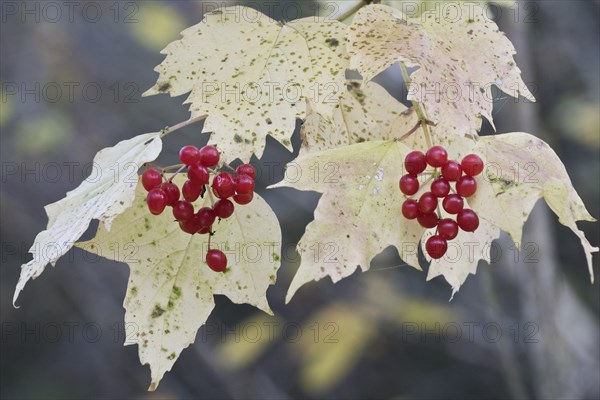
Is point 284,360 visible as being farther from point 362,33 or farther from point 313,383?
point 362,33

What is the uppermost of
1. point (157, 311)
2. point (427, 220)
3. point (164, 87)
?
point (164, 87)

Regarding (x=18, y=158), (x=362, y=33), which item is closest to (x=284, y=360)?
(x=18, y=158)

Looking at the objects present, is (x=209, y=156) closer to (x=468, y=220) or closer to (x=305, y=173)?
(x=305, y=173)

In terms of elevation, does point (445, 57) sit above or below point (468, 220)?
above

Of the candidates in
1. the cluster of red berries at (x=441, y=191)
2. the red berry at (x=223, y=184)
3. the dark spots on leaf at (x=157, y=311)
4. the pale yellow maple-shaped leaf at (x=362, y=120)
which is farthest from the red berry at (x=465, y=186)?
the dark spots on leaf at (x=157, y=311)


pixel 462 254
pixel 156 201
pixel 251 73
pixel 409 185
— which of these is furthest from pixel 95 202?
pixel 462 254

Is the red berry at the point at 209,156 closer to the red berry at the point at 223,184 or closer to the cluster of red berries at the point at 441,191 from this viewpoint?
the red berry at the point at 223,184

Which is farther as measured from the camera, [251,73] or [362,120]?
[362,120]
